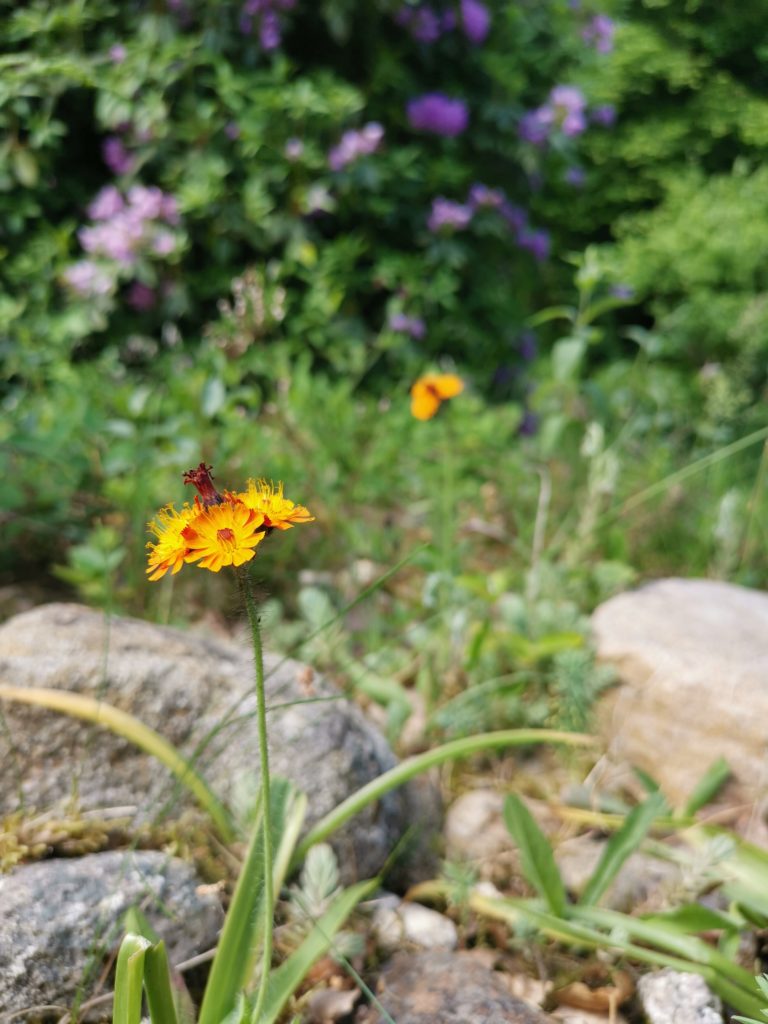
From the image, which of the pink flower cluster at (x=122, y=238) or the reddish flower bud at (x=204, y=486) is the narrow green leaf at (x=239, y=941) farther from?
the pink flower cluster at (x=122, y=238)

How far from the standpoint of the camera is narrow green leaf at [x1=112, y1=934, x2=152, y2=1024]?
911 millimetres

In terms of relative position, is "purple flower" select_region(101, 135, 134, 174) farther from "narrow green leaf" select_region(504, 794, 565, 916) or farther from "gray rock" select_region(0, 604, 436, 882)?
"narrow green leaf" select_region(504, 794, 565, 916)

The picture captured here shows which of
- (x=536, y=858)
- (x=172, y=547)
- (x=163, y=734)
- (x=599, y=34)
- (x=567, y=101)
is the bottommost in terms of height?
(x=536, y=858)

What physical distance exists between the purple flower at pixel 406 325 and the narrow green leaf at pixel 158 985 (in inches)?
105

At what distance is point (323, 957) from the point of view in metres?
1.34

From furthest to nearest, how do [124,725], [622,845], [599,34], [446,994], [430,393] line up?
[599,34] < [430,393] < [622,845] < [124,725] < [446,994]

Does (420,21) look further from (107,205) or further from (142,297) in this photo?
(142,297)

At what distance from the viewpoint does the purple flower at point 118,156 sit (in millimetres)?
3324

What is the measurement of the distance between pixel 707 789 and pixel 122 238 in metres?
2.53

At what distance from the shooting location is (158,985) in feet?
3.11

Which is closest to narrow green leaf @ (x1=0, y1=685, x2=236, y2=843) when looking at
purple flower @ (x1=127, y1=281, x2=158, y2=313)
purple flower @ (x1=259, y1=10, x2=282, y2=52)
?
purple flower @ (x1=127, y1=281, x2=158, y2=313)

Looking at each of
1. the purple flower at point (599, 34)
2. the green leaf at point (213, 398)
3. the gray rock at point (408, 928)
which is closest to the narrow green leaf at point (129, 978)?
the gray rock at point (408, 928)

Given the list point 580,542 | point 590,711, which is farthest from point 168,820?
point 580,542

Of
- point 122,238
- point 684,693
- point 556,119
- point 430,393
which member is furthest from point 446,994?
point 556,119
